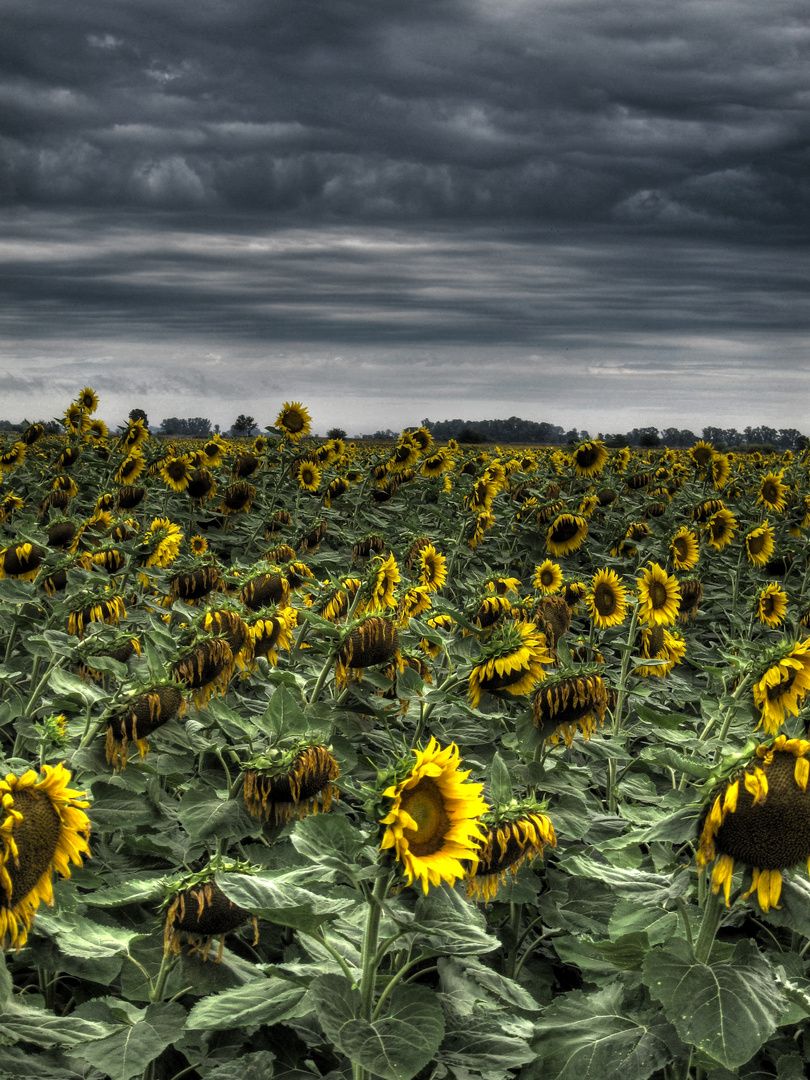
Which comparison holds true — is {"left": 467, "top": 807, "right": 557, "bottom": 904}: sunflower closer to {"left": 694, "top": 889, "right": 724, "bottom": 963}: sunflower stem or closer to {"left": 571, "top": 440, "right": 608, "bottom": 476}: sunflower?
{"left": 694, "top": 889, "right": 724, "bottom": 963}: sunflower stem

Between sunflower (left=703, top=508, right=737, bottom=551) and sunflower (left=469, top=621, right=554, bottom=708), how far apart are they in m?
7.46

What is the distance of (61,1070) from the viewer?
2.26m

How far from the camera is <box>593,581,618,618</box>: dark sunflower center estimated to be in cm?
714

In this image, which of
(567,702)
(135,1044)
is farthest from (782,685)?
(135,1044)

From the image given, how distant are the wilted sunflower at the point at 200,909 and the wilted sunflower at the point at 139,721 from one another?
2.03 feet

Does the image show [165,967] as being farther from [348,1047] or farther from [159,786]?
[159,786]

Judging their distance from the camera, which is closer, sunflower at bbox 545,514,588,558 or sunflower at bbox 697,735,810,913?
sunflower at bbox 697,735,810,913

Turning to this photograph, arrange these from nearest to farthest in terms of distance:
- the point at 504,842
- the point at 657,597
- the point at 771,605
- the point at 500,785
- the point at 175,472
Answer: the point at 504,842
the point at 500,785
the point at 657,597
the point at 771,605
the point at 175,472

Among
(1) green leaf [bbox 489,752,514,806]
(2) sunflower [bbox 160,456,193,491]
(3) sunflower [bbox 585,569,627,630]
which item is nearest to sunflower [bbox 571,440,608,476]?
(2) sunflower [bbox 160,456,193,491]

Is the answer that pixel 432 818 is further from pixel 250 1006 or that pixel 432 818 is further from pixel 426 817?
pixel 250 1006

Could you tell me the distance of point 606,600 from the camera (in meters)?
7.26

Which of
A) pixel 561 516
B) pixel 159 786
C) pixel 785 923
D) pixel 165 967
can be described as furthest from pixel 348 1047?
pixel 561 516

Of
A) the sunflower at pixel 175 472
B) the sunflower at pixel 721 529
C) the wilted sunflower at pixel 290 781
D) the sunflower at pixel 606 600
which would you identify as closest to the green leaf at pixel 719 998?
the wilted sunflower at pixel 290 781

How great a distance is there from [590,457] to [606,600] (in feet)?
22.4
